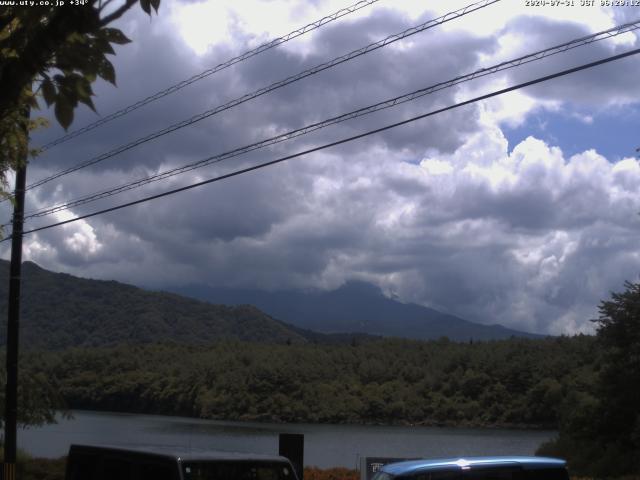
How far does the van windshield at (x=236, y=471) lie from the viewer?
9.14m

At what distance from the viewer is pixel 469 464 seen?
35.6ft

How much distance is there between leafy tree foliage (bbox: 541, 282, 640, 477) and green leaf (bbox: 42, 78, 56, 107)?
3082cm

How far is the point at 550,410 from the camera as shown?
63.0 metres

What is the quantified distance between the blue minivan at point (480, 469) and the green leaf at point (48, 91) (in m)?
7.70

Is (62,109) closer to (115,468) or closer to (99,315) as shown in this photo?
(115,468)

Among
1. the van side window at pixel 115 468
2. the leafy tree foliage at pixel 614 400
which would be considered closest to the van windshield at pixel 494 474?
the van side window at pixel 115 468

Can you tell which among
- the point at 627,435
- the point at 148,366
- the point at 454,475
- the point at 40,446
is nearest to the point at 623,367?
the point at 627,435

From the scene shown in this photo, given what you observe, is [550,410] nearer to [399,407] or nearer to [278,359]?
[399,407]

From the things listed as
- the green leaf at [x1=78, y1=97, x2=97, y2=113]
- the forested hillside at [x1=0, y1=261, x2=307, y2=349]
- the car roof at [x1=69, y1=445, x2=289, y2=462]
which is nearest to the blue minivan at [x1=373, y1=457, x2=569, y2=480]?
the car roof at [x1=69, y1=445, x2=289, y2=462]

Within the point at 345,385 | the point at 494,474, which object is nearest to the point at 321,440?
the point at 345,385

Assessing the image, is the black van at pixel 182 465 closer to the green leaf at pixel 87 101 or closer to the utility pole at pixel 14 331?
the green leaf at pixel 87 101

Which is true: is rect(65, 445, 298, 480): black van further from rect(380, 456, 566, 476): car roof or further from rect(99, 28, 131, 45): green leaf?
rect(99, 28, 131, 45): green leaf

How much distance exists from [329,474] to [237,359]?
66.6 metres

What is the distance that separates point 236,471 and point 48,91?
596 cm
